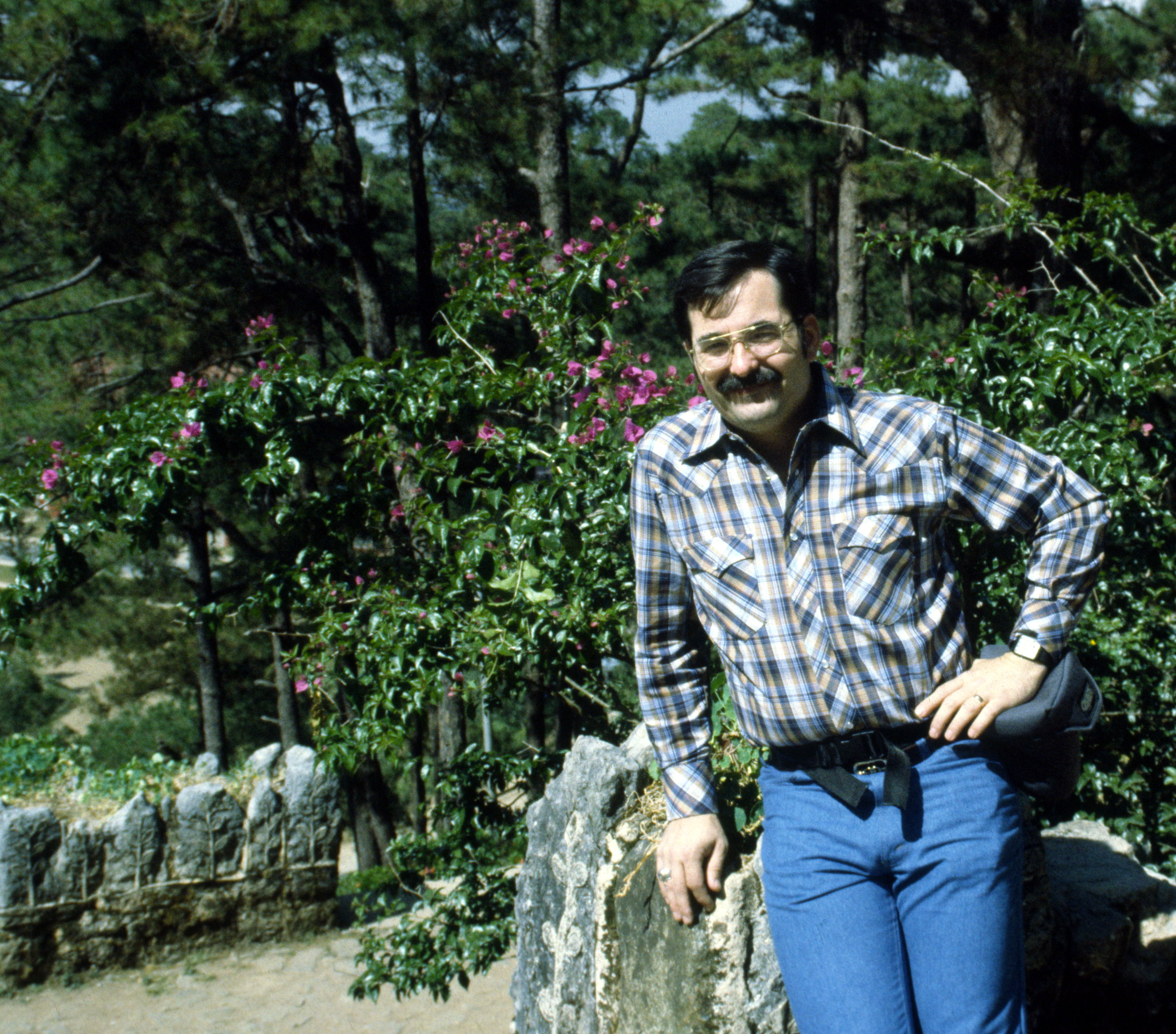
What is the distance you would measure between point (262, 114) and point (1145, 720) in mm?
7058

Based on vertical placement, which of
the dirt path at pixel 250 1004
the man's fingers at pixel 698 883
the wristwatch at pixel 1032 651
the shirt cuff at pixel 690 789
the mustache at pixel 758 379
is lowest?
the dirt path at pixel 250 1004

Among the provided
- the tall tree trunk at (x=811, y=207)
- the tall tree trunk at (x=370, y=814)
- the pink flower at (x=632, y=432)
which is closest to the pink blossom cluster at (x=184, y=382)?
the pink flower at (x=632, y=432)

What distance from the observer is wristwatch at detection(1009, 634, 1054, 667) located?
5.05ft

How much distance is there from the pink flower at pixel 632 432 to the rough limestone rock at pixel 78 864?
3.47 metres

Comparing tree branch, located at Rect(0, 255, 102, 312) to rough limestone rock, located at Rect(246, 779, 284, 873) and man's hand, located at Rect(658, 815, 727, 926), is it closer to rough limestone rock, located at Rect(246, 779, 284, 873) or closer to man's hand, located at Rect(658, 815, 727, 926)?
rough limestone rock, located at Rect(246, 779, 284, 873)

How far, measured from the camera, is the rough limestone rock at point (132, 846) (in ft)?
16.2

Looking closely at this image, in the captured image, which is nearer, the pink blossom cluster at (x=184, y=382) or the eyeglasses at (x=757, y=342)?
the eyeglasses at (x=757, y=342)

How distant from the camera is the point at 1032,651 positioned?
1541mm

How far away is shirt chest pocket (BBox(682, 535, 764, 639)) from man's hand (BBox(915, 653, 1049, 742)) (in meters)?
0.27

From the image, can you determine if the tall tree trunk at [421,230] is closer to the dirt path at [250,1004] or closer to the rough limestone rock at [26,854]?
the rough limestone rock at [26,854]

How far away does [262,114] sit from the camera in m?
7.78

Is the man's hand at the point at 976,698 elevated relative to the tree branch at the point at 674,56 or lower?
lower

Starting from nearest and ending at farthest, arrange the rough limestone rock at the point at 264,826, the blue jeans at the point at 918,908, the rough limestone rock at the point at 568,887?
the blue jeans at the point at 918,908 → the rough limestone rock at the point at 568,887 → the rough limestone rock at the point at 264,826

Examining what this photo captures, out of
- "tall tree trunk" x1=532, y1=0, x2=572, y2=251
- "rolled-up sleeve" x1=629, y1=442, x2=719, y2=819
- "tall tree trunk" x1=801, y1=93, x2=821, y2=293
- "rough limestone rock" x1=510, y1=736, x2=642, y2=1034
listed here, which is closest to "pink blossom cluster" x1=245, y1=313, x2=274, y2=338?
"rough limestone rock" x1=510, y1=736, x2=642, y2=1034
